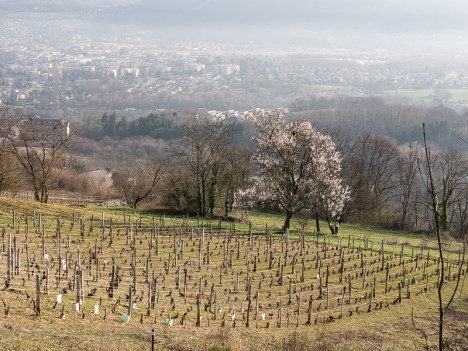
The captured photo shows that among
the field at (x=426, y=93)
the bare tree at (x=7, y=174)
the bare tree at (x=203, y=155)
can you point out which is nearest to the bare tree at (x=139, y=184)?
the bare tree at (x=203, y=155)

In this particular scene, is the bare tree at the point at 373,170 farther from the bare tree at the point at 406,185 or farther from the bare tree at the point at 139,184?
the bare tree at the point at 139,184

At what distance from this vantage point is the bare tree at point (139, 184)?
5097 centimetres

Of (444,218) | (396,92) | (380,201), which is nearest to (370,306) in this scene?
(444,218)

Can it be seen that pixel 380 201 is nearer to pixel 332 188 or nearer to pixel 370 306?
pixel 332 188

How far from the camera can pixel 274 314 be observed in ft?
63.2

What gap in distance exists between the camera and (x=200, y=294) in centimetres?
1833

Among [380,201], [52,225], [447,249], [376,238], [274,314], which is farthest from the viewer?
[380,201]

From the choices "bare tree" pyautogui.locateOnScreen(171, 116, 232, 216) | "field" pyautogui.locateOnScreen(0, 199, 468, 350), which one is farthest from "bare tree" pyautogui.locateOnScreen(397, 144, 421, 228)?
"field" pyautogui.locateOnScreen(0, 199, 468, 350)

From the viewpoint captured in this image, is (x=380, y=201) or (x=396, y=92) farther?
(x=396, y=92)

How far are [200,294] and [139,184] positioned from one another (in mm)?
34207

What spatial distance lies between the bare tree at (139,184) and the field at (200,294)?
730 inches

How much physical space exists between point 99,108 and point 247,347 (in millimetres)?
144105

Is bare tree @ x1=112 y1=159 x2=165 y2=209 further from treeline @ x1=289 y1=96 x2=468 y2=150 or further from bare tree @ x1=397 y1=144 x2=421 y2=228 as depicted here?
treeline @ x1=289 y1=96 x2=468 y2=150

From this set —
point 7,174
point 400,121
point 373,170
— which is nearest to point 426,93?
point 400,121
